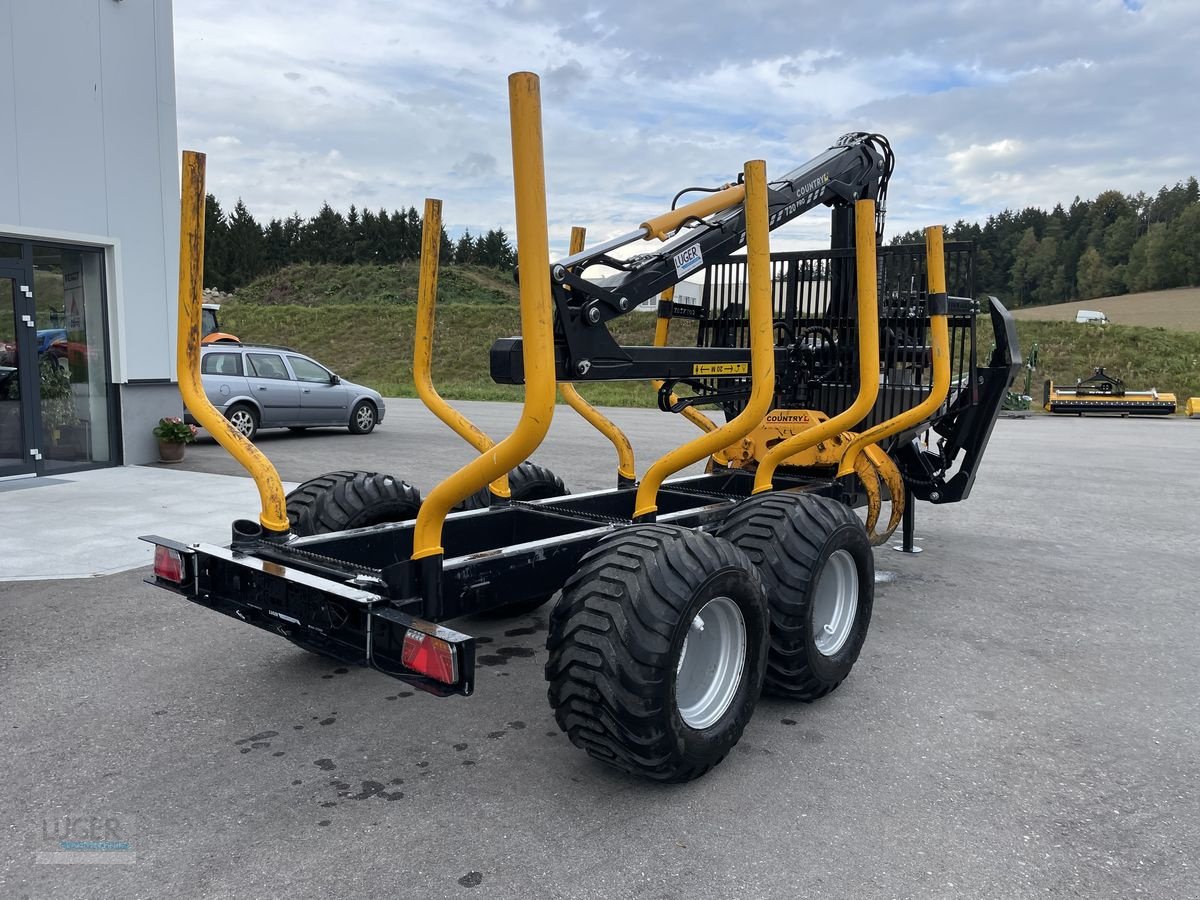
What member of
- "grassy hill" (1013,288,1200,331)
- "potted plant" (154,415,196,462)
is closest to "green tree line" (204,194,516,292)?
"grassy hill" (1013,288,1200,331)

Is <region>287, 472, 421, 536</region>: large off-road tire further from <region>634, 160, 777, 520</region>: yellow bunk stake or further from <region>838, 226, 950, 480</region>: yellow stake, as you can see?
<region>838, 226, 950, 480</region>: yellow stake

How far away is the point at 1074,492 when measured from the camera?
414 inches

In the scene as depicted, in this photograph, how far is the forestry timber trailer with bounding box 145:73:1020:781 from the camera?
3.06 meters

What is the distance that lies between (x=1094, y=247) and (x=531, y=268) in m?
107

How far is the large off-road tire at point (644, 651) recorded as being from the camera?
307 cm

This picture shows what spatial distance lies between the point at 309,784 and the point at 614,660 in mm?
1236

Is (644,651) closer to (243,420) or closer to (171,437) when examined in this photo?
(171,437)

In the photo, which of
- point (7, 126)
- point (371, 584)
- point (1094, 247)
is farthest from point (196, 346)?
point (1094, 247)

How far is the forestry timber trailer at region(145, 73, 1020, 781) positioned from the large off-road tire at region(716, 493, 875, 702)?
0.01 metres

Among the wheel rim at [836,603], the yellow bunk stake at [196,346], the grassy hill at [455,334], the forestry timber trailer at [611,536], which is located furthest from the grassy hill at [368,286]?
the yellow bunk stake at [196,346]

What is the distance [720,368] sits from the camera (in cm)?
455

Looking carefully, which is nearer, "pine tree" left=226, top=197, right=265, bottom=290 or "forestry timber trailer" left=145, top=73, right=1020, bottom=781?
"forestry timber trailer" left=145, top=73, right=1020, bottom=781

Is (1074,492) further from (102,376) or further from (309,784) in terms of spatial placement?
(102,376)

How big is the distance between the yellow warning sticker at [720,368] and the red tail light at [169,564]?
235 cm
